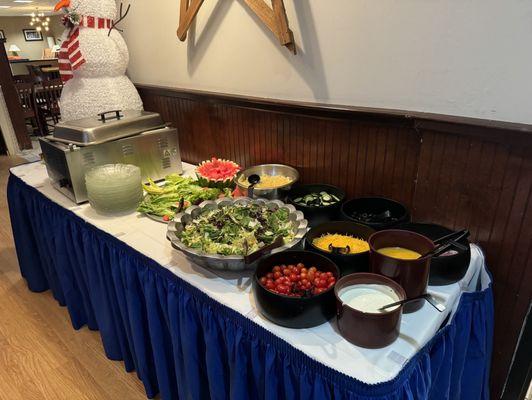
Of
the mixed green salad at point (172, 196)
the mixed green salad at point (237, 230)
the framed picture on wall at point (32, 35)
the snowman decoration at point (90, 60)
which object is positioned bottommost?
the mixed green salad at point (172, 196)

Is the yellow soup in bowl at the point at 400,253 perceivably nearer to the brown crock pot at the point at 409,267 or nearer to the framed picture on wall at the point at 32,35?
the brown crock pot at the point at 409,267

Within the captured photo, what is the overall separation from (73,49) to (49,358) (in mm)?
1335

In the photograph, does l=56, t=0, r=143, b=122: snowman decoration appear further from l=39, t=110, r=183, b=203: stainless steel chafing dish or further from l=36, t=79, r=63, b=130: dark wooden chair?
l=36, t=79, r=63, b=130: dark wooden chair

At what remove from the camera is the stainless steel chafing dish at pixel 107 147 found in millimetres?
1438

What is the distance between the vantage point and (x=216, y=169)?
1577 mm

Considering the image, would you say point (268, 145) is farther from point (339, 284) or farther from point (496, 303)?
point (496, 303)

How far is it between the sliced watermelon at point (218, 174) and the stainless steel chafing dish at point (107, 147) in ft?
0.72

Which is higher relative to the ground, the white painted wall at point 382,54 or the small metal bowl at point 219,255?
the white painted wall at point 382,54

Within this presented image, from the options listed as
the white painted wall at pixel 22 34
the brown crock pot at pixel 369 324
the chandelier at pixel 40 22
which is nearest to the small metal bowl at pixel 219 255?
the brown crock pot at pixel 369 324

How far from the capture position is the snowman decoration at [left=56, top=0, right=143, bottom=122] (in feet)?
5.40

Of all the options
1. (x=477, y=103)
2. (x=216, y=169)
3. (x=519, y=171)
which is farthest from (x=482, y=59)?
(x=216, y=169)

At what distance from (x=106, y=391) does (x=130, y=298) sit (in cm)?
51

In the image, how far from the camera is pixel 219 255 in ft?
3.19

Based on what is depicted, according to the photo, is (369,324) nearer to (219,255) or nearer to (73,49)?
(219,255)
